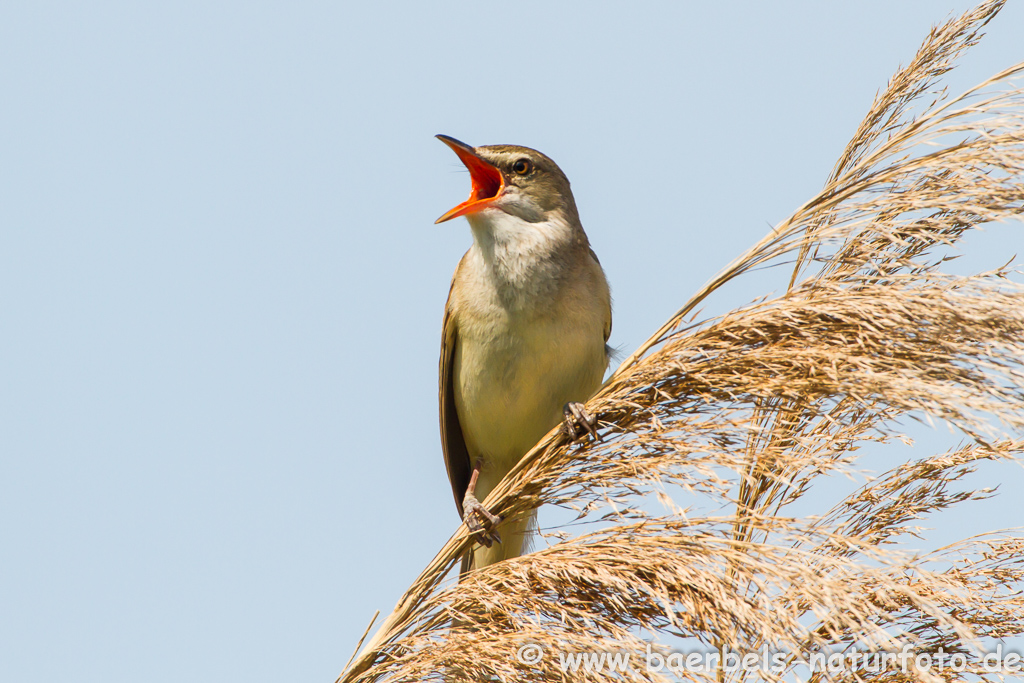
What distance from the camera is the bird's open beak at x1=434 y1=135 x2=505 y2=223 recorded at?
3992 mm

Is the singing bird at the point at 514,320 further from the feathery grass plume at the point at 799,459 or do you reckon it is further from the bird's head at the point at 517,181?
the feathery grass plume at the point at 799,459

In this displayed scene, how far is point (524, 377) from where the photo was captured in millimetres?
3646

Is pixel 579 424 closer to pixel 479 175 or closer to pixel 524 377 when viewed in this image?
pixel 524 377

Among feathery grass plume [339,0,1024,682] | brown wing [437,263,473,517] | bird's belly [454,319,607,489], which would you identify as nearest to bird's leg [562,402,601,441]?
feathery grass plume [339,0,1024,682]

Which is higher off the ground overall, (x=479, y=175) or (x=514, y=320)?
(x=479, y=175)

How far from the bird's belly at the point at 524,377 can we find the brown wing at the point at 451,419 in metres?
0.10

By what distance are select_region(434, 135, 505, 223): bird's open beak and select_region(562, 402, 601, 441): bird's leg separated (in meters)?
1.68

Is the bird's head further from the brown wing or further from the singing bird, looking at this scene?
the brown wing

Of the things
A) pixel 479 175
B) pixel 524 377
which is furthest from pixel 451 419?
pixel 479 175

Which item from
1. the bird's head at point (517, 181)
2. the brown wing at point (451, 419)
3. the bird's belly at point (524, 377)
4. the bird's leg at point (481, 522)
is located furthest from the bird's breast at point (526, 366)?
the bird's leg at point (481, 522)

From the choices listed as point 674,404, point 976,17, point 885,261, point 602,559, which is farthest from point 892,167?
point 602,559

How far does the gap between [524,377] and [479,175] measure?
3.38 feet

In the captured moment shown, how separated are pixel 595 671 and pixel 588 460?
0.50 meters

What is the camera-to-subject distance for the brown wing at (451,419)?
408cm
